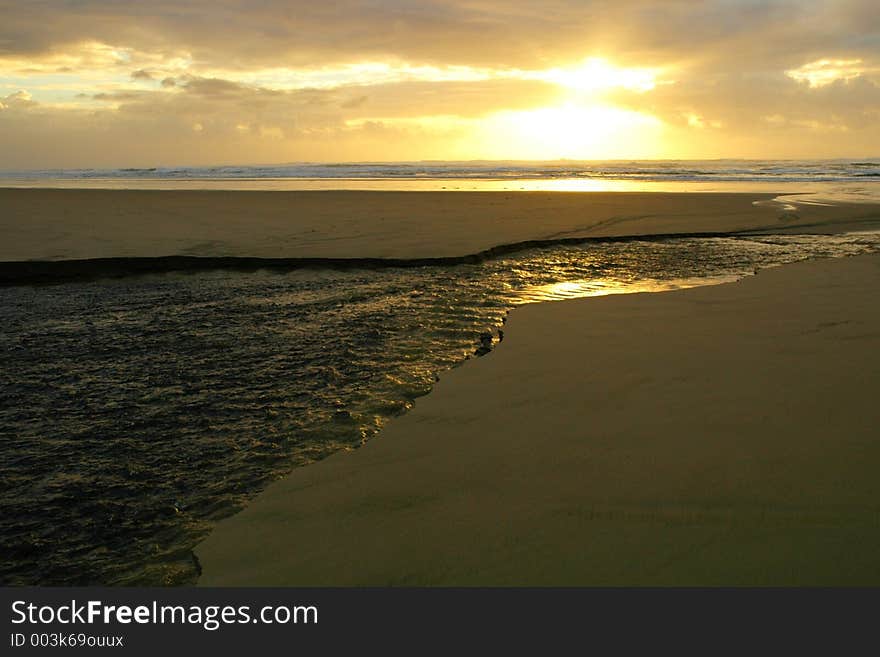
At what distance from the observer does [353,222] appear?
14.0 m

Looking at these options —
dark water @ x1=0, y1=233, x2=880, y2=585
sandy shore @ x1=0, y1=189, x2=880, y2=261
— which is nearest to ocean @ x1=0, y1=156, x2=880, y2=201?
sandy shore @ x1=0, y1=189, x2=880, y2=261

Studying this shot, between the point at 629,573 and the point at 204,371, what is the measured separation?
3411 millimetres

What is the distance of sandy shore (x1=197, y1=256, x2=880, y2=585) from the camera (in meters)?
2.39

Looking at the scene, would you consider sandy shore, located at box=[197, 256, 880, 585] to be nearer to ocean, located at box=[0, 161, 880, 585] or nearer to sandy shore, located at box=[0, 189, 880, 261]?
ocean, located at box=[0, 161, 880, 585]

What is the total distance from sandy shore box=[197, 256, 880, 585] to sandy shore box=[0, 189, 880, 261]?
19.1ft

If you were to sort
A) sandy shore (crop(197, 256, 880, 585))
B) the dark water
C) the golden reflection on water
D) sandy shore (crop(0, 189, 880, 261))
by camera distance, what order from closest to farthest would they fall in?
sandy shore (crop(197, 256, 880, 585))
the dark water
the golden reflection on water
sandy shore (crop(0, 189, 880, 261))

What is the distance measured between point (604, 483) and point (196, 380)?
2898mm

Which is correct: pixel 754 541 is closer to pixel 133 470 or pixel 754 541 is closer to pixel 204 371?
pixel 133 470

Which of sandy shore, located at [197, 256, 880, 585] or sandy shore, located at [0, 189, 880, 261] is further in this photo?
sandy shore, located at [0, 189, 880, 261]

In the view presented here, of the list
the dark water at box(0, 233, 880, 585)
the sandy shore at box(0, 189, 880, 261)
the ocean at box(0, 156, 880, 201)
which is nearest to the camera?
the dark water at box(0, 233, 880, 585)

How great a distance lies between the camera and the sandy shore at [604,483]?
239 cm

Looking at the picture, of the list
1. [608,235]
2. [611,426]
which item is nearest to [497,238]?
[608,235]

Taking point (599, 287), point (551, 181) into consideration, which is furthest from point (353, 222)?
point (551, 181)

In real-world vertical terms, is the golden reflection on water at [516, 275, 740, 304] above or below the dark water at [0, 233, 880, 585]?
above
